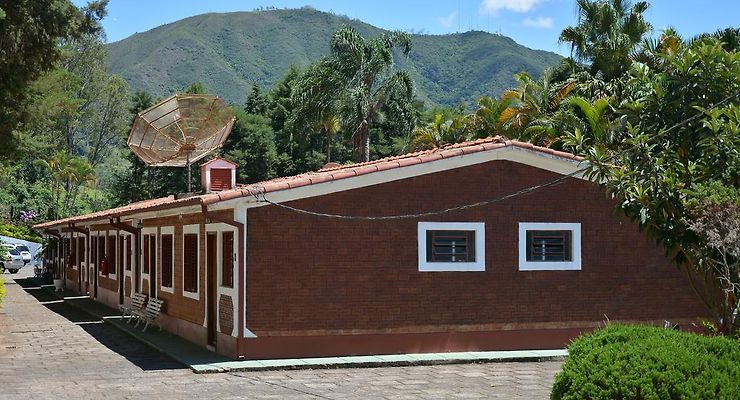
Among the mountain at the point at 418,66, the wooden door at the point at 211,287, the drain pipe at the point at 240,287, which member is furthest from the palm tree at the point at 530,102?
the mountain at the point at 418,66

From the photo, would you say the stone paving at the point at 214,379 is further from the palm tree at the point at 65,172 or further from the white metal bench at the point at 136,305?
the palm tree at the point at 65,172

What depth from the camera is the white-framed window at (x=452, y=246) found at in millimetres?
16516

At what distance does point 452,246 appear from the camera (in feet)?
55.2

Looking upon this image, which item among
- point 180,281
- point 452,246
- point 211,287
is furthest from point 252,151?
point 452,246

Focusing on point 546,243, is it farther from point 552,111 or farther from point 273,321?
point 552,111

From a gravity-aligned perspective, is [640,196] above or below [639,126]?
below

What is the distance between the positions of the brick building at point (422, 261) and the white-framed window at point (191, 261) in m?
0.06

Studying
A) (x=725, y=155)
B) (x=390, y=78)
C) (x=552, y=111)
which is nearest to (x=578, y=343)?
(x=725, y=155)

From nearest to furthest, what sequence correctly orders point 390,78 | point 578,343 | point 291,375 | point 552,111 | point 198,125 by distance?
point 578,343 → point 291,375 → point 198,125 → point 552,111 → point 390,78

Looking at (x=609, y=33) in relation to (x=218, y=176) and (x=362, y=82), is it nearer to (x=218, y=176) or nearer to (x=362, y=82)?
(x=362, y=82)

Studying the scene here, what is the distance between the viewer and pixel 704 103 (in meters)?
11.3

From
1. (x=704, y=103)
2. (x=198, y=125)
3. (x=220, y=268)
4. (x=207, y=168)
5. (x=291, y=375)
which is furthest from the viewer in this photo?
(x=198, y=125)

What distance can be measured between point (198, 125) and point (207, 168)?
5.34ft

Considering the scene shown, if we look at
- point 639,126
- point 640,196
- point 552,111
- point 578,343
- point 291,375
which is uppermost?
point 552,111
